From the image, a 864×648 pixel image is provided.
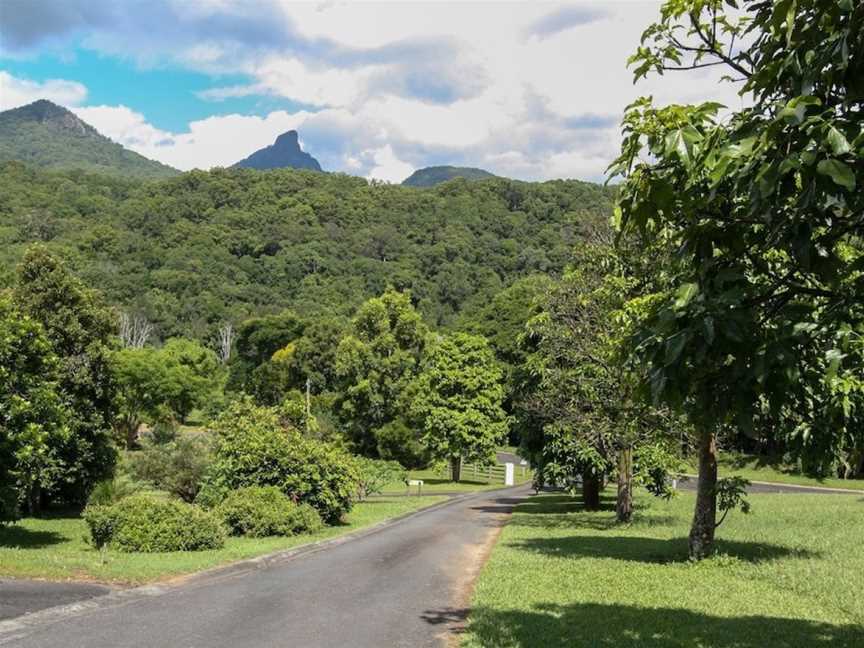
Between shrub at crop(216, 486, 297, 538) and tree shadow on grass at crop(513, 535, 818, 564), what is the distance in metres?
6.12

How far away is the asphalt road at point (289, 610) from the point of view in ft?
26.5

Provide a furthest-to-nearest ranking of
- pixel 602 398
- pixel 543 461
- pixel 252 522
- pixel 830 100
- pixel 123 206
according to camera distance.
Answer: pixel 123 206
pixel 543 461
pixel 602 398
pixel 252 522
pixel 830 100

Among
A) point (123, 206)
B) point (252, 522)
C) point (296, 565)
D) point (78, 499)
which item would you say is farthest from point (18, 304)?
point (123, 206)

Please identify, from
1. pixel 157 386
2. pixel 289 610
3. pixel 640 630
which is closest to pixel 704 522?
pixel 640 630

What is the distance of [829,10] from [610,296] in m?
16.0

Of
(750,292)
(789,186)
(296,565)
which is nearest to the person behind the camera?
(789,186)

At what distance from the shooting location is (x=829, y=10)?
3.76 m

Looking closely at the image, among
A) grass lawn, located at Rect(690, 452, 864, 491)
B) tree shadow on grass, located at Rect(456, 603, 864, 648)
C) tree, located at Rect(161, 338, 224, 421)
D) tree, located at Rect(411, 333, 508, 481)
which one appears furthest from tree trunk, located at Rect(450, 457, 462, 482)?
tree shadow on grass, located at Rect(456, 603, 864, 648)

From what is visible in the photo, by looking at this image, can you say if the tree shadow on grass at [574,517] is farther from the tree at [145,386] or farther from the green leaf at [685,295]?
the tree at [145,386]

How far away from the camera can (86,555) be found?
14547 mm

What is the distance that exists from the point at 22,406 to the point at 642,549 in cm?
1396

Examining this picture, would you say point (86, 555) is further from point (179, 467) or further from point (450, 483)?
point (450, 483)

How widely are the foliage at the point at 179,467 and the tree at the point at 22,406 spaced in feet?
20.7

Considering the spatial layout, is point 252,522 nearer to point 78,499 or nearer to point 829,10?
point 78,499
